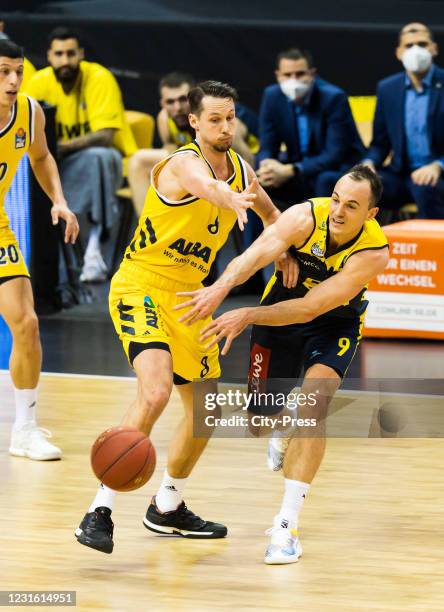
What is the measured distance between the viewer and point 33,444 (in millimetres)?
6730

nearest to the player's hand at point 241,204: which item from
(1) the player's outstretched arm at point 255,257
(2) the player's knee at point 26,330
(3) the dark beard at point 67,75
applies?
(1) the player's outstretched arm at point 255,257

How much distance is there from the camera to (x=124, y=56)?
41.6 feet

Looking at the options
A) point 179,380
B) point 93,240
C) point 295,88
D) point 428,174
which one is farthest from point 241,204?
point 93,240

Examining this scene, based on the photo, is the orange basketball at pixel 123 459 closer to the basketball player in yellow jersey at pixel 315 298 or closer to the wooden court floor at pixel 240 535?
the wooden court floor at pixel 240 535

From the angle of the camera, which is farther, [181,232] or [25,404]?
[25,404]

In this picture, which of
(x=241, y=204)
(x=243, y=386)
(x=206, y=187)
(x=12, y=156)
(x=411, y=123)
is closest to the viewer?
(x=241, y=204)

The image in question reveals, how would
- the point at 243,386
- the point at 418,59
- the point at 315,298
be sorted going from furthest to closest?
the point at 418,59
the point at 243,386
the point at 315,298

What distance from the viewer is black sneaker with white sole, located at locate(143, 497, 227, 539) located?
562cm

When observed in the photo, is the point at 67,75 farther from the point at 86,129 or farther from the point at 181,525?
the point at 181,525

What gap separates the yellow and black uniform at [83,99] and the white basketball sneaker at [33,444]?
14.6 feet

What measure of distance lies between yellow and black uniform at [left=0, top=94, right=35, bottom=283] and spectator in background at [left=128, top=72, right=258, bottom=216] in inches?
135

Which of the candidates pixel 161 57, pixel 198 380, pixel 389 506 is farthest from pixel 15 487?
pixel 161 57

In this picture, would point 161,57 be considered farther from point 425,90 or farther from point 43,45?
point 425,90

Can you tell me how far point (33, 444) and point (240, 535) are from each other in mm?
1488
